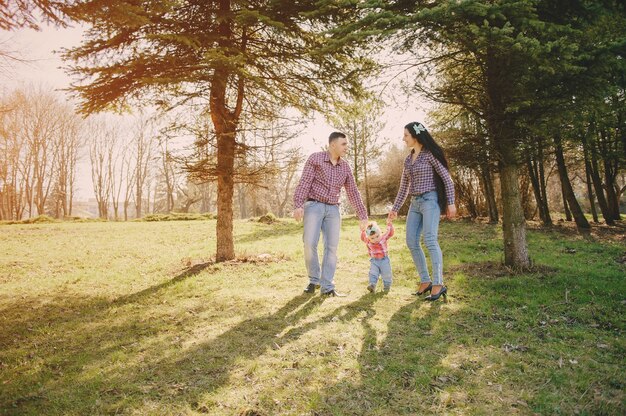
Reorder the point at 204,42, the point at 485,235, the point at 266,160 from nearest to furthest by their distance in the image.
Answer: the point at 204,42
the point at 266,160
the point at 485,235

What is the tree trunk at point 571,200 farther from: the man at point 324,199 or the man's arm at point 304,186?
the man's arm at point 304,186

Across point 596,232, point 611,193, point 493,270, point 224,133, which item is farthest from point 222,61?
point 611,193

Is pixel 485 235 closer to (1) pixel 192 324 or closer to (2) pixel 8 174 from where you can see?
(1) pixel 192 324

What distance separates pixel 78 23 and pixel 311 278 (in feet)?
17.9

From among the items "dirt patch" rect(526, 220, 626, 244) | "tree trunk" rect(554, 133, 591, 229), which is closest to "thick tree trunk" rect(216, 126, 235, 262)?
"dirt patch" rect(526, 220, 626, 244)

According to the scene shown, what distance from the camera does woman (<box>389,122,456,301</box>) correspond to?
467 cm

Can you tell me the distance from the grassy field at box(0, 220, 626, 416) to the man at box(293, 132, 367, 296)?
60 cm

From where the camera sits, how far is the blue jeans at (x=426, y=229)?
4.66 metres

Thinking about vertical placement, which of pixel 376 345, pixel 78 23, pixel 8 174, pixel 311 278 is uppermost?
pixel 8 174

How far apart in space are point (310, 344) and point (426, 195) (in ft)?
8.16

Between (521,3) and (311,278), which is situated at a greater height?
(521,3)

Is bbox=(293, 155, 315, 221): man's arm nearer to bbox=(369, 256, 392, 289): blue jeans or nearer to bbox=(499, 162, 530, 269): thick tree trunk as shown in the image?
bbox=(369, 256, 392, 289): blue jeans

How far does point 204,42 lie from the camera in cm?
678

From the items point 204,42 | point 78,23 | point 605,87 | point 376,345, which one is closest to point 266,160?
point 204,42
